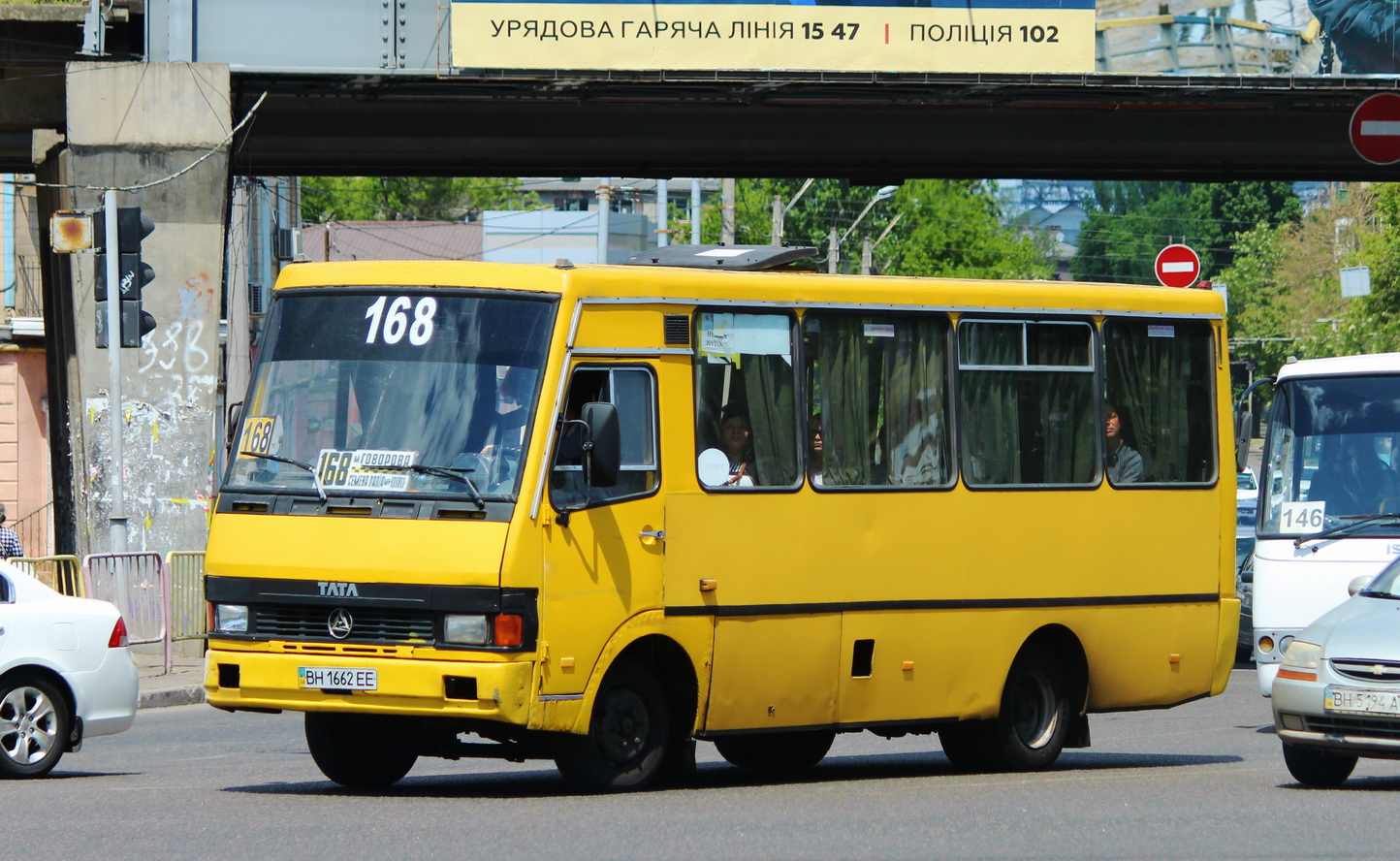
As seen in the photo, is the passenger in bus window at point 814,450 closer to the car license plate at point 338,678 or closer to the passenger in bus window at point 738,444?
the passenger in bus window at point 738,444

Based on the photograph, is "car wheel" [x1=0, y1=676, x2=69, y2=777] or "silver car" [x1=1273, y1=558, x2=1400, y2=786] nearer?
"silver car" [x1=1273, y1=558, x2=1400, y2=786]

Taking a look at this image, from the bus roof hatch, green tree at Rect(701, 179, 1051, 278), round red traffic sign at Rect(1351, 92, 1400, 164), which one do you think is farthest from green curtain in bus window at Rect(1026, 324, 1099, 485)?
green tree at Rect(701, 179, 1051, 278)

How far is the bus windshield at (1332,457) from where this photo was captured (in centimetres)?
1477

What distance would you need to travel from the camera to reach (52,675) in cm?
1274

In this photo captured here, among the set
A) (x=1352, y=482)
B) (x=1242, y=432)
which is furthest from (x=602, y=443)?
(x=1352, y=482)

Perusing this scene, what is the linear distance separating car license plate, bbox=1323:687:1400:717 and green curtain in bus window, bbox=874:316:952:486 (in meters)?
2.46

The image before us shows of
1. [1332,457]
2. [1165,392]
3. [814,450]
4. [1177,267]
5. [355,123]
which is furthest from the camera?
[355,123]

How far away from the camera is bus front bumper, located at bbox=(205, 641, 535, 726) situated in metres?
10.1

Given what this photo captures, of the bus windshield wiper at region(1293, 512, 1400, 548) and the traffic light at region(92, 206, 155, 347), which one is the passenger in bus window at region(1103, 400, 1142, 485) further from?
the traffic light at region(92, 206, 155, 347)

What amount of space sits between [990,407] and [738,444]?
6.24 ft

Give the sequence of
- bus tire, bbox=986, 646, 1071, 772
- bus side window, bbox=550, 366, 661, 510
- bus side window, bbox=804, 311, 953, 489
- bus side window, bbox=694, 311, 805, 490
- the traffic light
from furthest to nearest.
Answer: the traffic light < bus tire, bbox=986, 646, 1071, 772 < bus side window, bbox=804, 311, 953, 489 < bus side window, bbox=694, 311, 805, 490 < bus side window, bbox=550, 366, 661, 510

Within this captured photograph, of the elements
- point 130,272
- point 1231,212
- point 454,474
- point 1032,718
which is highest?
point 1231,212

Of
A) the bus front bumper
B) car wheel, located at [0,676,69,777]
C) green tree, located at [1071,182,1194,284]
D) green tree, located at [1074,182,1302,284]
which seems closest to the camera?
the bus front bumper

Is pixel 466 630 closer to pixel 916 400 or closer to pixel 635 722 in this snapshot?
pixel 635 722
